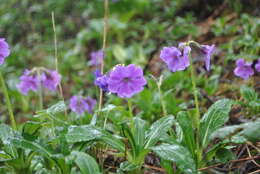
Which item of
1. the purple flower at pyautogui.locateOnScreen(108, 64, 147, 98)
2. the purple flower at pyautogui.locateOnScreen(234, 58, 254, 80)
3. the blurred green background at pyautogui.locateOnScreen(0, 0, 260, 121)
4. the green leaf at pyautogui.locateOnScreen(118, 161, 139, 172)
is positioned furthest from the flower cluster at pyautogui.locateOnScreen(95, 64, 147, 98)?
the purple flower at pyautogui.locateOnScreen(234, 58, 254, 80)

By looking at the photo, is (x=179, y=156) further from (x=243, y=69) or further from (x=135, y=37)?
(x=135, y=37)

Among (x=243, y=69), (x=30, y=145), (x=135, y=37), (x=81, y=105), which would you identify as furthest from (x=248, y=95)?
(x=135, y=37)

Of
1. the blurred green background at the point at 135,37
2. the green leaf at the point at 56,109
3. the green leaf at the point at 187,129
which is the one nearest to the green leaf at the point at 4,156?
the green leaf at the point at 56,109

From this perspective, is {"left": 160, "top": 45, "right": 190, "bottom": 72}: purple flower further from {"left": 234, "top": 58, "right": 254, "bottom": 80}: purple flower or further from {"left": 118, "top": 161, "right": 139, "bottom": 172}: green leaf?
{"left": 234, "top": 58, "right": 254, "bottom": 80}: purple flower

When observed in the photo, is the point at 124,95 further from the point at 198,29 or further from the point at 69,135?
the point at 198,29

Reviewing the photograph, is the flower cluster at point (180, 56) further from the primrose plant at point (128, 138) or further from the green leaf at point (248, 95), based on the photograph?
the green leaf at point (248, 95)

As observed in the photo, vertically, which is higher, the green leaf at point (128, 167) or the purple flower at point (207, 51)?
the purple flower at point (207, 51)
